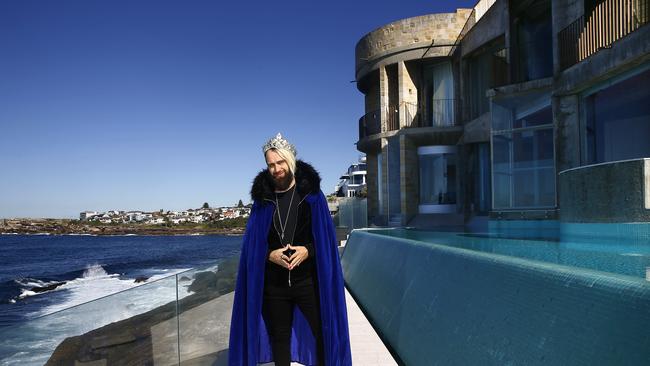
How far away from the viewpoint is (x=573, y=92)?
1195 cm

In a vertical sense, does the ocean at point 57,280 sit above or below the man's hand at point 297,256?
below

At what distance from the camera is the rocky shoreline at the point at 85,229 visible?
5207 inches

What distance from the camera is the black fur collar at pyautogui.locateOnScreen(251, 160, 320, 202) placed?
3.41m

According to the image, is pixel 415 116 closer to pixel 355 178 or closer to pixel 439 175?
pixel 439 175

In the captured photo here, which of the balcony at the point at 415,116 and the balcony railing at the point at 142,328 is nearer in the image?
the balcony railing at the point at 142,328

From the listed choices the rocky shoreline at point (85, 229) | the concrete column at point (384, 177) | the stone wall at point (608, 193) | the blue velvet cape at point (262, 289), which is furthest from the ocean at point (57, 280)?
the rocky shoreline at point (85, 229)

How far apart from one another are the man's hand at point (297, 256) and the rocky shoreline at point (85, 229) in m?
124

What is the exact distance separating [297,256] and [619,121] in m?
10.0

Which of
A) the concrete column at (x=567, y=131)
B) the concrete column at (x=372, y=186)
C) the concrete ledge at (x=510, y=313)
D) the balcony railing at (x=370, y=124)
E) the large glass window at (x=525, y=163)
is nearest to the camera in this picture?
the concrete ledge at (x=510, y=313)

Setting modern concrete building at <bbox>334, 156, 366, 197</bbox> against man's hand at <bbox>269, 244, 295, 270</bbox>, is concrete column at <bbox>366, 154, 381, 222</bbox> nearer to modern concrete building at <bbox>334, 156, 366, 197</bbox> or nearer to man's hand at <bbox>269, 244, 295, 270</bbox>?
man's hand at <bbox>269, 244, 295, 270</bbox>

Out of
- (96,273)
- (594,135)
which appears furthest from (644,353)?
(96,273)

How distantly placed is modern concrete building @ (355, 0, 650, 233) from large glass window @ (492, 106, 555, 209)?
29 mm

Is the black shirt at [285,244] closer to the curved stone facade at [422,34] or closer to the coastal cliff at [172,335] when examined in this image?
the coastal cliff at [172,335]

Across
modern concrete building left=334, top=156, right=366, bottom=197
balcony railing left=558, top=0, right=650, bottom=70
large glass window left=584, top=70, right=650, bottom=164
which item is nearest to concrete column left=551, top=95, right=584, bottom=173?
large glass window left=584, top=70, right=650, bottom=164
